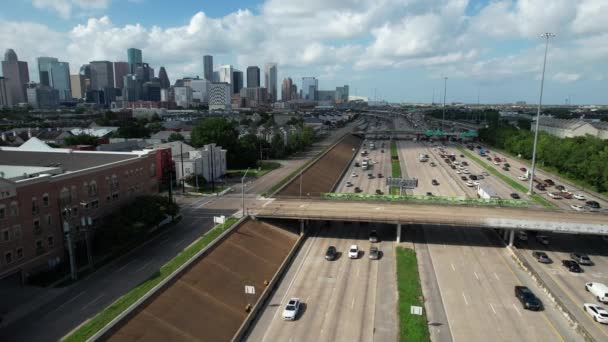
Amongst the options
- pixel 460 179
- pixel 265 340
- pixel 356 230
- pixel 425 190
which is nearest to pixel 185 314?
pixel 265 340

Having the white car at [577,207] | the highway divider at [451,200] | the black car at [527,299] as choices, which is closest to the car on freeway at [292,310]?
the black car at [527,299]

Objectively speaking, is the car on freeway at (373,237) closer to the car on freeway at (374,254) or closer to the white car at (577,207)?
the car on freeway at (374,254)

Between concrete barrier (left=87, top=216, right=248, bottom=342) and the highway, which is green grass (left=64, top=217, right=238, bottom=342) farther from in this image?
the highway

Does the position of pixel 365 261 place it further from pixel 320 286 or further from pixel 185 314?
pixel 185 314

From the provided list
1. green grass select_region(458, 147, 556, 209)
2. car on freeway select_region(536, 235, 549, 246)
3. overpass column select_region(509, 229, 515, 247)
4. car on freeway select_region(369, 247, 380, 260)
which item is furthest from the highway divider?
car on freeway select_region(369, 247, 380, 260)

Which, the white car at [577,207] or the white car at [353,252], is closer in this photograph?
the white car at [353,252]

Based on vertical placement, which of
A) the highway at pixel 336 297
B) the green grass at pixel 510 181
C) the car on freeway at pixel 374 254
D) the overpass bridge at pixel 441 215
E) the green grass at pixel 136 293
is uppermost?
the overpass bridge at pixel 441 215

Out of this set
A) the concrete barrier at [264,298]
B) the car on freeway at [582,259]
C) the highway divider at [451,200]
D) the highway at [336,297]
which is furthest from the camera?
the highway divider at [451,200]
